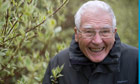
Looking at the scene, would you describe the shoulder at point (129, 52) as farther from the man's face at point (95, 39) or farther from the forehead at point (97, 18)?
the forehead at point (97, 18)

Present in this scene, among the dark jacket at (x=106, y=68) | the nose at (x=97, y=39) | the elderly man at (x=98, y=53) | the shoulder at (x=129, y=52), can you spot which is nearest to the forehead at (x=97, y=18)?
the elderly man at (x=98, y=53)

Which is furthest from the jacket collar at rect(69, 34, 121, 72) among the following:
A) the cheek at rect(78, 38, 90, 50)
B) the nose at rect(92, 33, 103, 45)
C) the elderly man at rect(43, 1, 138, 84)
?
the nose at rect(92, 33, 103, 45)

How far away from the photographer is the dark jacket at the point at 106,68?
2.33 metres

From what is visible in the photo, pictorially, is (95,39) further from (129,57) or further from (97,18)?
(129,57)

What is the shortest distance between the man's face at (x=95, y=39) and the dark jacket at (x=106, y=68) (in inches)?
2.9

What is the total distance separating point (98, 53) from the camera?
2.33m

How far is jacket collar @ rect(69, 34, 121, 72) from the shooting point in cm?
231

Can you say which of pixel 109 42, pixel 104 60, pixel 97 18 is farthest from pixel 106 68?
pixel 97 18

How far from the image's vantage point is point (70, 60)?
2.48m

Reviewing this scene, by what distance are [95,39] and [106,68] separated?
35 cm

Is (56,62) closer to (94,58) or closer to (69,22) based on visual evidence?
(94,58)

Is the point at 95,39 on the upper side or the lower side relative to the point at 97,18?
lower

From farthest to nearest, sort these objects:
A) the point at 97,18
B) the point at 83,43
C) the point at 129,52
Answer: the point at 129,52, the point at 83,43, the point at 97,18

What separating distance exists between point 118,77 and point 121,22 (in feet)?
12.3
